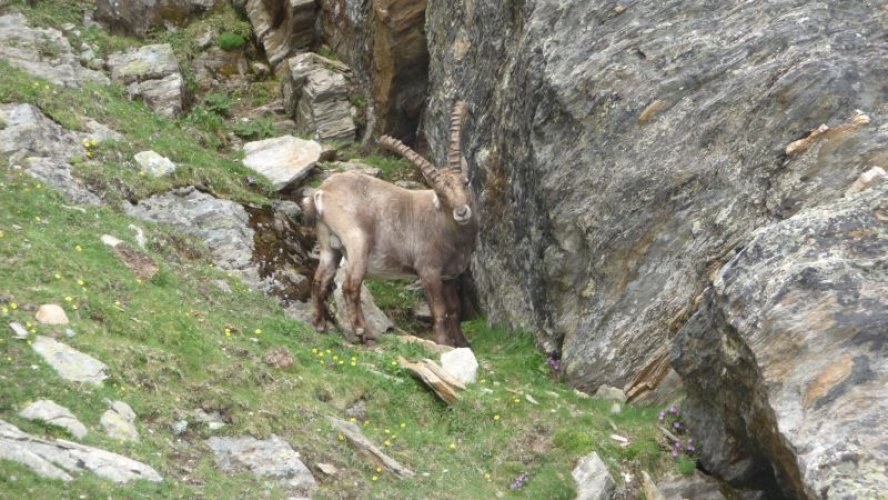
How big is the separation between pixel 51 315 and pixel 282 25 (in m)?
18.4

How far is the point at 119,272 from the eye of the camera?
13852 millimetres

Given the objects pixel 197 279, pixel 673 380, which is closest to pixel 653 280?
pixel 673 380

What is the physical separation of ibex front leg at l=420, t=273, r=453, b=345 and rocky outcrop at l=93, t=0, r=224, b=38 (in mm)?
14536

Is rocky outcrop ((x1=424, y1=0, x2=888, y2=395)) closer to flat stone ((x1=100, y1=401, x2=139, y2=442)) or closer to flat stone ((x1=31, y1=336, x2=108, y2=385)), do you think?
flat stone ((x1=100, y1=401, x2=139, y2=442))

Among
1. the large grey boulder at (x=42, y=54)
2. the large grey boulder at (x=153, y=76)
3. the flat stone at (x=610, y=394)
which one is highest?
the large grey boulder at (x=42, y=54)

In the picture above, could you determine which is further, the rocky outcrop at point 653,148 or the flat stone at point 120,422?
the rocky outcrop at point 653,148

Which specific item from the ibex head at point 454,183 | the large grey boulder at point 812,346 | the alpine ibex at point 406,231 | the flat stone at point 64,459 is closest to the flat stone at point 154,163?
the alpine ibex at point 406,231

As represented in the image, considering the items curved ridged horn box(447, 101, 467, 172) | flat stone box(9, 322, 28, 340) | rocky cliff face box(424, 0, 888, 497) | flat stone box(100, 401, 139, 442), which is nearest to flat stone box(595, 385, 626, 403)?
rocky cliff face box(424, 0, 888, 497)

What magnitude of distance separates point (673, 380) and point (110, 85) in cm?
1497

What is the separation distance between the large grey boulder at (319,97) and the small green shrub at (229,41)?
2.89 metres

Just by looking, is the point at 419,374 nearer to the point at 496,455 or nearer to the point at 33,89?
the point at 496,455

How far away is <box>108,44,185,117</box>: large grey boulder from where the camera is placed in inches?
906

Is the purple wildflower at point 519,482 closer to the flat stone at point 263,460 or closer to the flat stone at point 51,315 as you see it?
the flat stone at point 263,460

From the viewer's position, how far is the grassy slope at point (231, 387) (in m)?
10.1
